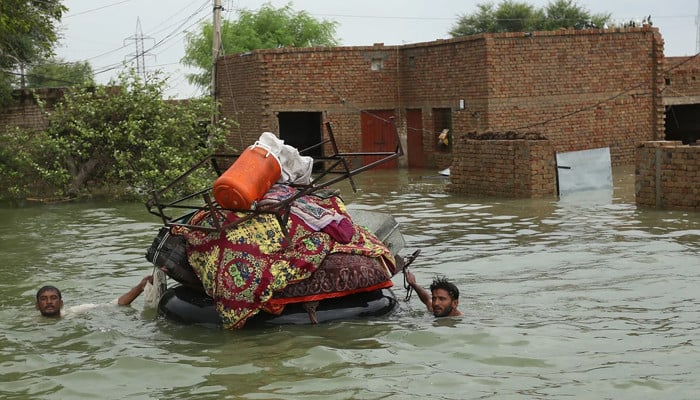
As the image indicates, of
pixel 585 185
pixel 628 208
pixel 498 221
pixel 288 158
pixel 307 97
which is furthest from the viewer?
pixel 307 97

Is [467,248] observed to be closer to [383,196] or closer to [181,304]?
[181,304]

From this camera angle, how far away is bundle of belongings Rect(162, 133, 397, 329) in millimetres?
9570

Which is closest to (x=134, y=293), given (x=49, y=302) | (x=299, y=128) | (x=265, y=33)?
(x=49, y=302)

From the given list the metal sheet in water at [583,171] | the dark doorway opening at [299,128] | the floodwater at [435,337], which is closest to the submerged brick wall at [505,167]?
the metal sheet in water at [583,171]

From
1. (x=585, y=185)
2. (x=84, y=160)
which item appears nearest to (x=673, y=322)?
(x=585, y=185)

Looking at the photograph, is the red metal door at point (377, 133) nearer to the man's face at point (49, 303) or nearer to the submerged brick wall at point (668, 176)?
the submerged brick wall at point (668, 176)

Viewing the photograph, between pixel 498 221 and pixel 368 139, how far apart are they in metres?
14.9

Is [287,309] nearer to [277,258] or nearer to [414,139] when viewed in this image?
[277,258]

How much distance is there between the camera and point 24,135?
2339cm

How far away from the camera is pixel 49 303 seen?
1079 centimetres

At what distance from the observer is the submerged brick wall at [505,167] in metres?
21.0

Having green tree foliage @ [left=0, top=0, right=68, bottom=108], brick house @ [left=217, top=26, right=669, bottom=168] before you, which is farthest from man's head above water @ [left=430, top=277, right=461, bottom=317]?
brick house @ [left=217, top=26, right=669, bottom=168]

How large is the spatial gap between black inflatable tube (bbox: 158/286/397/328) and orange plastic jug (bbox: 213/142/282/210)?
106 centimetres

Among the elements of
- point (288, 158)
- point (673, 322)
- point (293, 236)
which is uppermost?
point (288, 158)
